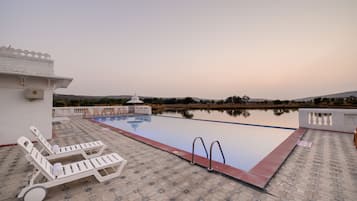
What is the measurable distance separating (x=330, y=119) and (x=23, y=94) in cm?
1335

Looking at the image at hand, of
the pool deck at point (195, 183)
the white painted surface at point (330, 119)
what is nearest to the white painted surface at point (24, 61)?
the pool deck at point (195, 183)

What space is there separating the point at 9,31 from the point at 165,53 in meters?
9.96

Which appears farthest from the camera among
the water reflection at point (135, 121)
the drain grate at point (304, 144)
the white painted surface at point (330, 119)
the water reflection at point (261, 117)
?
the water reflection at point (135, 121)

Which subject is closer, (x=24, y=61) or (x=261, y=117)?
(x=24, y=61)

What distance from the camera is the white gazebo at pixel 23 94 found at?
16.2 feet

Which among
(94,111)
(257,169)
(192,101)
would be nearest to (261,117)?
(257,169)

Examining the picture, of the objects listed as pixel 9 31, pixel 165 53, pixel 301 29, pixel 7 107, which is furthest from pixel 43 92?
pixel 301 29

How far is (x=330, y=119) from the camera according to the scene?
6.66m

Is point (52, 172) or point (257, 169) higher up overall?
point (52, 172)

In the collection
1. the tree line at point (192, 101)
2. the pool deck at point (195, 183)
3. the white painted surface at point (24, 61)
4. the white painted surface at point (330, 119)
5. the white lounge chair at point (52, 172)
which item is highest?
the white painted surface at point (24, 61)

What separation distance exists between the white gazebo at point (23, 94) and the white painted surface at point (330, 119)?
38.5 ft

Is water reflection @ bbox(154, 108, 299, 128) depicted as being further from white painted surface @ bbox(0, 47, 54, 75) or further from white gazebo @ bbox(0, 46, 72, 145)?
white painted surface @ bbox(0, 47, 54, 75)

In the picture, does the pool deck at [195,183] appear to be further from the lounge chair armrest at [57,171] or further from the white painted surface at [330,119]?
the white painted surface at [330,119]

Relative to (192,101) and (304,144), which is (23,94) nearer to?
(304,144)
